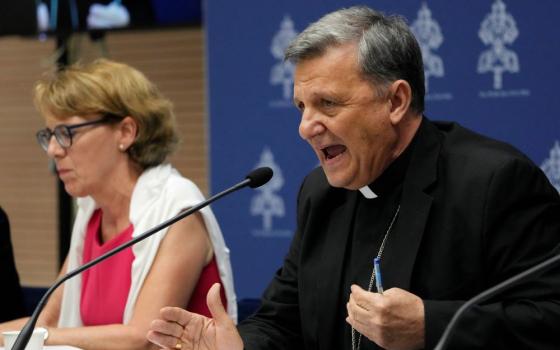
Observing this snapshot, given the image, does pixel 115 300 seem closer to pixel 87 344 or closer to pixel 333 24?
pixel 87 344

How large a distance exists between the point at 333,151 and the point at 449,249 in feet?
→ 1.17

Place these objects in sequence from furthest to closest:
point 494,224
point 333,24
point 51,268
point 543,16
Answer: point 51,268 → point 543,16 → point 333,24 → point 494,224

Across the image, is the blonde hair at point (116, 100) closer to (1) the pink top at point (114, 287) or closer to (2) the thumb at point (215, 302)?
(1) the pink top at point (114, 287)

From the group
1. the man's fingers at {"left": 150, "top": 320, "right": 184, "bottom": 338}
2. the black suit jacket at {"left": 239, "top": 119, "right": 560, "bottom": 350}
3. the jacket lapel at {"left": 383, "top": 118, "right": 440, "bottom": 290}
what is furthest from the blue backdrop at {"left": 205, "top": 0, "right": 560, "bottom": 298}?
the man's fingers at {"left": 150, "top": 320, "right": 184, "bottom": 338}

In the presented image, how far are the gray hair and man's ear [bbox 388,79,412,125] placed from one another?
0.9 inches

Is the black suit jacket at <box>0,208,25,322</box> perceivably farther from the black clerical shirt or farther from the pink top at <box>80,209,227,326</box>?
the black clerical shirt

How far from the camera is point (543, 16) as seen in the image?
3471mm

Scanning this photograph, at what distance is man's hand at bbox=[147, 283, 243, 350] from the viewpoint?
2195 millimetres

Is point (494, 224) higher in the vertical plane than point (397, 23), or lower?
lower

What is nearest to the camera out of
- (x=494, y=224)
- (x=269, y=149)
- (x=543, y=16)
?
(x=494, y=224)

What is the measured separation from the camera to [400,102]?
2229 mm

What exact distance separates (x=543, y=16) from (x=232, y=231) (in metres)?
1.64

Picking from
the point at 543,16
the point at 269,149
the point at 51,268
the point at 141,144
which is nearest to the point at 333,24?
the point at 141,144

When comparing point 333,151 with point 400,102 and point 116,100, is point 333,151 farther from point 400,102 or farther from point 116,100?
point 116,100
